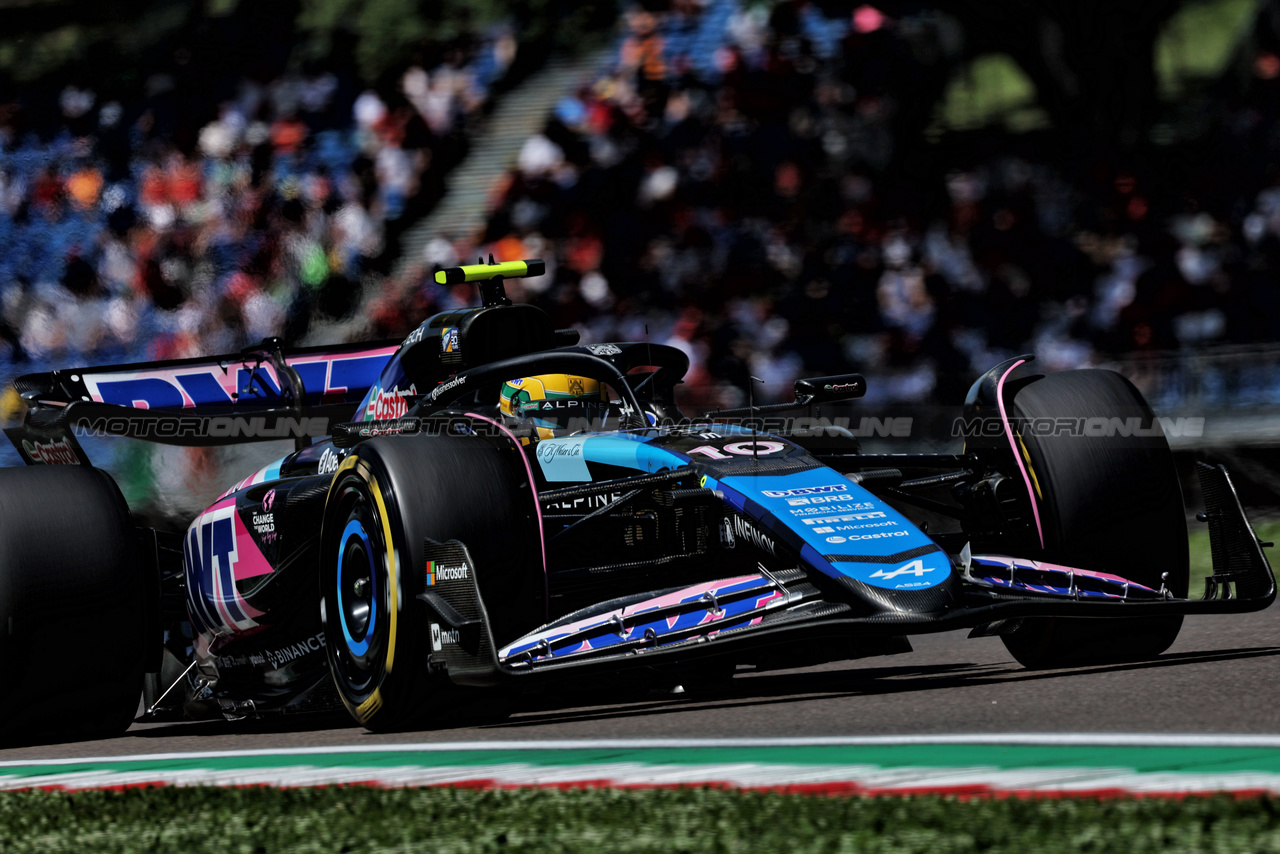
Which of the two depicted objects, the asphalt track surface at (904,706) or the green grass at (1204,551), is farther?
the green grass at (1204,551)

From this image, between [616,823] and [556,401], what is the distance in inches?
125

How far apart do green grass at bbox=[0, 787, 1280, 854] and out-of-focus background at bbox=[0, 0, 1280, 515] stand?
618 centimetres

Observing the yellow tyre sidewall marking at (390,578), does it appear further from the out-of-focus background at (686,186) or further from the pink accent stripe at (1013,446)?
the out-of-focus background at (686,186)

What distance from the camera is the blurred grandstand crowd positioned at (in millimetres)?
9266

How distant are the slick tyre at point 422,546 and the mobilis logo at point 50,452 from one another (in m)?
2.36

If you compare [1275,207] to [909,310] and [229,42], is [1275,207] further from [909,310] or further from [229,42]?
[229,42]

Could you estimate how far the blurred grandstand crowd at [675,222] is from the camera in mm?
9266

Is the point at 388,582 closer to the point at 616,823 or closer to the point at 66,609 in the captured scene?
the point at 66,609

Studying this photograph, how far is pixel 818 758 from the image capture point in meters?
3.36

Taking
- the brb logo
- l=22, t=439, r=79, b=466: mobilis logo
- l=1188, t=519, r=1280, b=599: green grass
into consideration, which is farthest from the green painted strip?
l=1188, t=519, r=1280, b=599: green grass

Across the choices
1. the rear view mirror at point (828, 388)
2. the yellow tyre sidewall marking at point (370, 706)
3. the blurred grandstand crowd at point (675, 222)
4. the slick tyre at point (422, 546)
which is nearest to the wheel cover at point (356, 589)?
the slick tyre at point (422, 546)

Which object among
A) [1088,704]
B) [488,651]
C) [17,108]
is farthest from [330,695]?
[17,108]

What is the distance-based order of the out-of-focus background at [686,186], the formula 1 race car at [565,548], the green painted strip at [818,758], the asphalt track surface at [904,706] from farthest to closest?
the out-of-focus background at [686,186] → the formula 1 race car at [565,548] → the asphalt track surface at [904,706] → the green painted strip at [818,758]

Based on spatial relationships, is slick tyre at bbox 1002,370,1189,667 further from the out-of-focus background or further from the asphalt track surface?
the out-of-focus background
